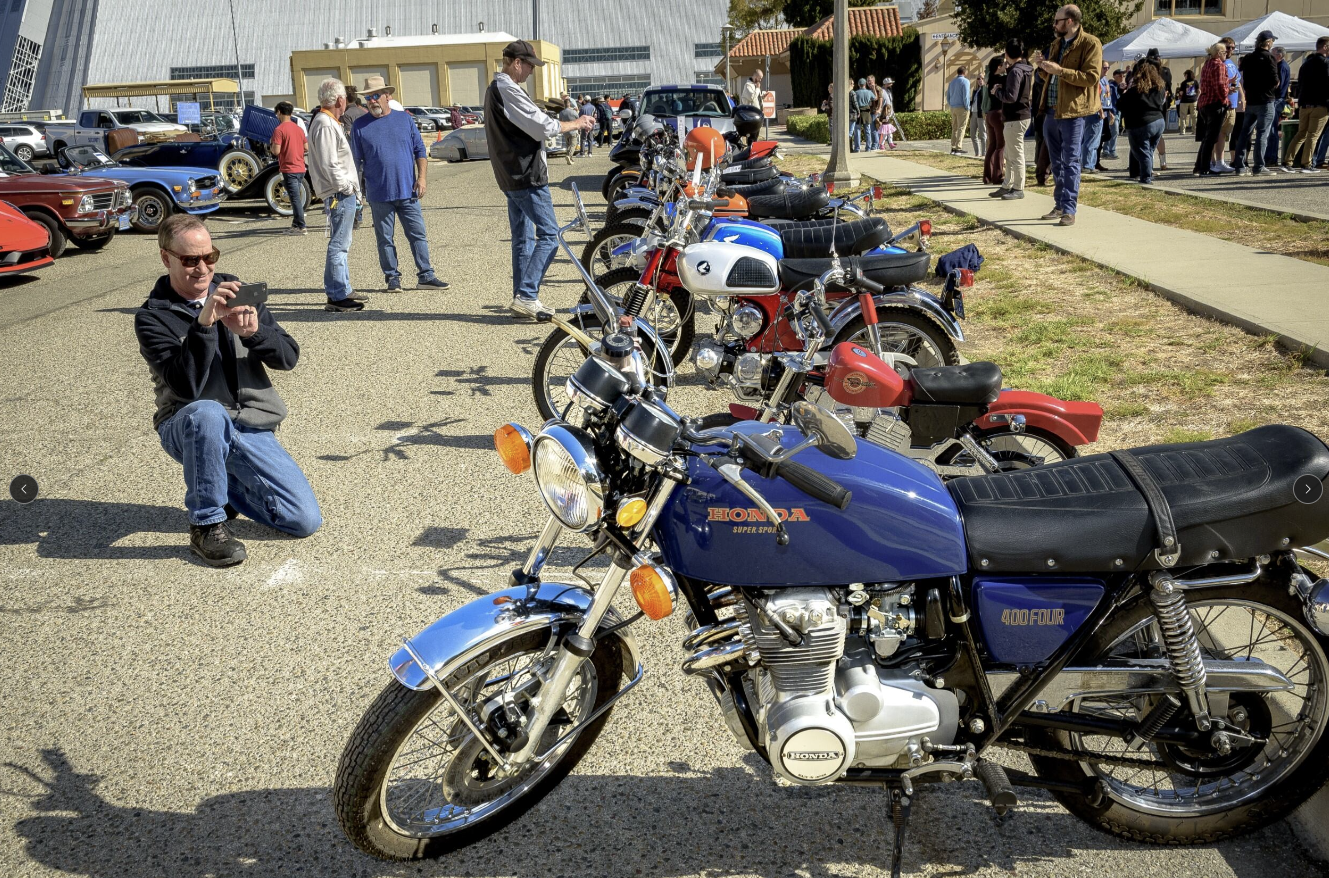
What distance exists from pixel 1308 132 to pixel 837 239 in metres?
11.5

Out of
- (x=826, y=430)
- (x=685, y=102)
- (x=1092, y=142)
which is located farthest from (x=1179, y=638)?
(x=685, y=102)

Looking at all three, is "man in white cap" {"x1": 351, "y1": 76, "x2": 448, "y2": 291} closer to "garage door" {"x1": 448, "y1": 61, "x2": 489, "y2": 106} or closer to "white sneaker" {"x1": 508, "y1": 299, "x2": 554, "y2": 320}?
"white sneaker" {"x1": 508, "y1": 299, "x2": 554, "y2": 320}

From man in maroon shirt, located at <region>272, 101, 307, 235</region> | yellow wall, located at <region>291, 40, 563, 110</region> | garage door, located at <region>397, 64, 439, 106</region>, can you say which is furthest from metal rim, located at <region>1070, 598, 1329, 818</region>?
garage door, located at <region>397, 64, 439, 106</region>

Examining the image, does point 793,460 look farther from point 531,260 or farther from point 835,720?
point 531,260

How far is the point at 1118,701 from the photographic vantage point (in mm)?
2584

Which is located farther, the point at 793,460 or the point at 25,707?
the point at 25,707

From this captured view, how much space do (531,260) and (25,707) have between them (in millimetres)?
5141

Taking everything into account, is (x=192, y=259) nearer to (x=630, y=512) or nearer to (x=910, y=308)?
(x=630, y=512)

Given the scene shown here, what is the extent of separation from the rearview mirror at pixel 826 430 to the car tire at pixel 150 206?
14.9 m

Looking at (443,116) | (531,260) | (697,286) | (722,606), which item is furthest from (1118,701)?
(443,116)

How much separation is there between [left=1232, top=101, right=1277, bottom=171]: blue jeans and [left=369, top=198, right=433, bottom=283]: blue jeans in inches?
442

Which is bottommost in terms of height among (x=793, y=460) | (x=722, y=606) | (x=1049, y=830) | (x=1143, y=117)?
(x=1049, y=830)

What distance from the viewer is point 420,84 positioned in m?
77.3

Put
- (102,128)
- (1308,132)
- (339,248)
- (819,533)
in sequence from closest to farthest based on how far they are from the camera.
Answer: (819,533) < (339,248) < (1308,132) < (102,128)
